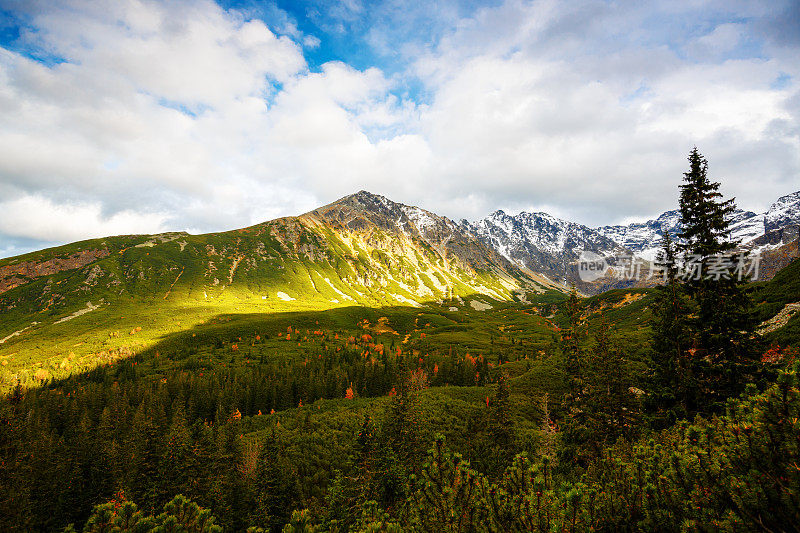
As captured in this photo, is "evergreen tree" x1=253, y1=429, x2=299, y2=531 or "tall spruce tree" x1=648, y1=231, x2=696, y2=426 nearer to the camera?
"tall spruce tree" x1=648, y1=231, x2=696, y2=426

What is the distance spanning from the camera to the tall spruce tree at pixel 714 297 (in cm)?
2100

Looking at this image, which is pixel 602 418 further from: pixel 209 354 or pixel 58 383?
pixel 58 383

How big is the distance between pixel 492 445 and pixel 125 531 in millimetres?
45268

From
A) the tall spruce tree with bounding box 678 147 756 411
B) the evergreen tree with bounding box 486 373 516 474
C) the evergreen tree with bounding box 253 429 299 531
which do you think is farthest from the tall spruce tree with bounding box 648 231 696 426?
the evergreen tree with bounding box 253 429 299 531

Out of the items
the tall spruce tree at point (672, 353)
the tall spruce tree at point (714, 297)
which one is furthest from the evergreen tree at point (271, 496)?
the tall spruce tree at point (714, 297)

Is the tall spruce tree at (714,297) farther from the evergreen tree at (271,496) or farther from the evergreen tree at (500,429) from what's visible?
the evergreen tree at (271,496)

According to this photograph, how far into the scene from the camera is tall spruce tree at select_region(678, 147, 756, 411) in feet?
68.9

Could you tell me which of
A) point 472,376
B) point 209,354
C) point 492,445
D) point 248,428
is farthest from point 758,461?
point 209,354

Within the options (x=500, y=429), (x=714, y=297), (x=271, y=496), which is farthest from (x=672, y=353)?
(x=271, y=496)

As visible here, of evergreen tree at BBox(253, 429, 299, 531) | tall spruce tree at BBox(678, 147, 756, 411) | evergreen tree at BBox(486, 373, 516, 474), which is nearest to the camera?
tall spruce tree at BBox(678, 147, 756, 411)

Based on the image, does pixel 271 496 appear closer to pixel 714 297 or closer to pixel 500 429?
pixel 500 429

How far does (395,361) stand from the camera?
129375mm

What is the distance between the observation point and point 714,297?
2252 cm

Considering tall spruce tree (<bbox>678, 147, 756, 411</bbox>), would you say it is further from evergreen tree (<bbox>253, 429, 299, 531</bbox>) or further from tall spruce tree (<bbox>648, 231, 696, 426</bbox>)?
evergreen tree (<bbox>253, 429, 299, 531</bbox>)
